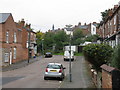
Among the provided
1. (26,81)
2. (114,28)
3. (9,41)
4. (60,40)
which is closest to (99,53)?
(26,81)

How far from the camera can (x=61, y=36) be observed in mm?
73312

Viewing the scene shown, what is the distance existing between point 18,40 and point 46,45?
3116 cm

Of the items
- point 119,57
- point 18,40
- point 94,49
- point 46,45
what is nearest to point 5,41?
point 18,40

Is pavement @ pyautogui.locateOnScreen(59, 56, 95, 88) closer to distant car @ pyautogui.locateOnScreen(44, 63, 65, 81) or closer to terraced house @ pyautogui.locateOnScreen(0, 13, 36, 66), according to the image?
distant car @ pyautogui.locateOnScreen(44, 63, 65, 81)

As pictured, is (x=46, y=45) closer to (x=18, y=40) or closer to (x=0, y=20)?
(x=18, y=40)

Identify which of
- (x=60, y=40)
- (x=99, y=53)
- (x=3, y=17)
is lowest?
(x=99, y=53)

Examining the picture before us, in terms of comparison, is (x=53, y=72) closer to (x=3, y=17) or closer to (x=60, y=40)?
(x=3, y=17)

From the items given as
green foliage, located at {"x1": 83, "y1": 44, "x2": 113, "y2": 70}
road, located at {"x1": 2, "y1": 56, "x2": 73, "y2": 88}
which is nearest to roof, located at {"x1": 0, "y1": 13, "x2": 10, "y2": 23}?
road, located at {"x1": 2, "y1": 56, "x2": 73, "y2": 88}

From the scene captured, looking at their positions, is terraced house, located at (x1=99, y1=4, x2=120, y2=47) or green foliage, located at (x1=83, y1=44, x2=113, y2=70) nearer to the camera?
green foliage, located at (x1=83, y1=44, x2=113, y2=70)

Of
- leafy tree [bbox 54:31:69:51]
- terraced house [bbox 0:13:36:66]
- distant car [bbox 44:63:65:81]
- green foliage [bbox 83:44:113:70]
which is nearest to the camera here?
green foliage [bbox 83:44:113:70]

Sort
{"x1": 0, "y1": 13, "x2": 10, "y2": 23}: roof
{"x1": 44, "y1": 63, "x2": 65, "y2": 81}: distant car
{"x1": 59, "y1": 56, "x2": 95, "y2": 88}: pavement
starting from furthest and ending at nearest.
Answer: {"x1": 0, "y1": 13, "x2": 10, "y2": 23}: roof → {"x1": 44, "y1": 63, "x2": 65, "y2": 81}: distant car → {"x1": 59, "y1": 56, "x2": 95, "y2": 88}: pavement

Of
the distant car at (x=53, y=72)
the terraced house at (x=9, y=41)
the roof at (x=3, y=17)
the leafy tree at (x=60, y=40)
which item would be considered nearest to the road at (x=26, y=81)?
the distant car at (x=53, y=72)

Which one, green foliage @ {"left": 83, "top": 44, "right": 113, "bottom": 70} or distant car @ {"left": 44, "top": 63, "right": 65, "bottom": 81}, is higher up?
green foliage @ {"left": 83, "top": 44, "right": 113, "bottom": 70}

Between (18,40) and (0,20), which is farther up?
(0,20)
